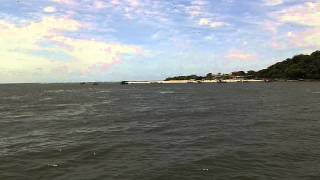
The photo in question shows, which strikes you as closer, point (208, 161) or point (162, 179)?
point (162, 179)

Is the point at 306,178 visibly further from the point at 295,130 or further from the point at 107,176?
the point at 295,130

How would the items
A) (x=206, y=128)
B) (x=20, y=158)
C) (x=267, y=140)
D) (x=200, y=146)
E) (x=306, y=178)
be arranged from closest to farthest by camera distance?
(x=306, y=178)
(x=20, y=158)
(x=200, y=146)
(x=267, y=140)
(x=206, y=128)

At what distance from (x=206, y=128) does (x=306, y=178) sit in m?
18.3

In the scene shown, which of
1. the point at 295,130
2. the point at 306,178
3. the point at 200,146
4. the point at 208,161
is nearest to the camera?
the point at 306,178

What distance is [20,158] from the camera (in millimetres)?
26672

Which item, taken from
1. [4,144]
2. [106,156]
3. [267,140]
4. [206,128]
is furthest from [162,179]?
[206,128]

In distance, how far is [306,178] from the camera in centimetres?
2103

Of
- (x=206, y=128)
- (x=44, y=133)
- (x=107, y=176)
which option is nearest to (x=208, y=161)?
(x=107, y=176)

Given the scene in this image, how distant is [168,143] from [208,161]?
6588mm

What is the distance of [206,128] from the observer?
128 feet

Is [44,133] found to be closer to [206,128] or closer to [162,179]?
[206,128]

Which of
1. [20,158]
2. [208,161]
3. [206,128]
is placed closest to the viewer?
[208,161]

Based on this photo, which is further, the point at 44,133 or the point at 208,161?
the point at 44,133

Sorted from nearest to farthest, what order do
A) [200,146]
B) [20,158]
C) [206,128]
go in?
[20,158]
[200,146]
[206,128]
